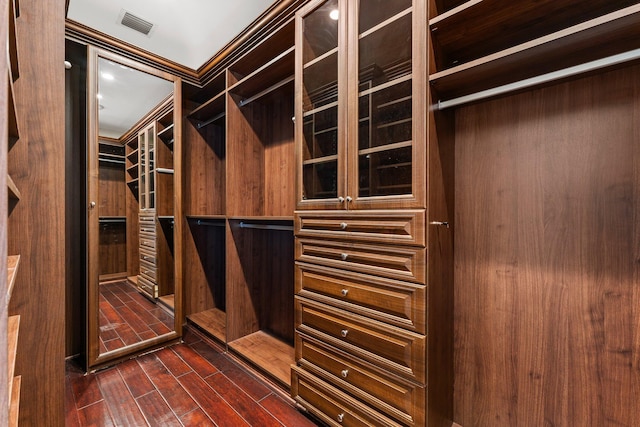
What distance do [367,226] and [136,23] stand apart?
271 centimetres

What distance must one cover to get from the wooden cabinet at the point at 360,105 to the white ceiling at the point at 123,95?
4.77 ft

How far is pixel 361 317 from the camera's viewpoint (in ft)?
4.57

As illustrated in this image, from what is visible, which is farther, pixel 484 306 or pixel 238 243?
pixel 238 243

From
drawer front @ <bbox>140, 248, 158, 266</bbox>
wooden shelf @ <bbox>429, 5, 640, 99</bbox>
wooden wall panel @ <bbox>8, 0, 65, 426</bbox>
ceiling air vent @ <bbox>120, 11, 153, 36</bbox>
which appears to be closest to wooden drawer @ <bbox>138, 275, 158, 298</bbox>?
drawer front @ <bbox>140, 248, 158, 266</bbox>

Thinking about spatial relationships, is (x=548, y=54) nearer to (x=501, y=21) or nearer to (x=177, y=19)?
(x=501, y=21)

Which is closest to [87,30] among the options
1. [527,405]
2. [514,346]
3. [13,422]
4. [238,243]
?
[238,243]

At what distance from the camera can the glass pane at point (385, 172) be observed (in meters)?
1.28

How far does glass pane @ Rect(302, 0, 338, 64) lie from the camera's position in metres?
1.53

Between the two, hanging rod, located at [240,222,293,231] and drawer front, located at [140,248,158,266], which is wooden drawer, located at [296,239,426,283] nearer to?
hanging rod, located at [240,222,293,231]

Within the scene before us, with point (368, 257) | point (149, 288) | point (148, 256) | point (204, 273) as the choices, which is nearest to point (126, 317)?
point (149, 288)

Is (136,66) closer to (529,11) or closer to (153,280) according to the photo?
(153,280)

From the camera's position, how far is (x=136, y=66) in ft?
7.45

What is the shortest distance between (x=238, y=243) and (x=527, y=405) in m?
2.04

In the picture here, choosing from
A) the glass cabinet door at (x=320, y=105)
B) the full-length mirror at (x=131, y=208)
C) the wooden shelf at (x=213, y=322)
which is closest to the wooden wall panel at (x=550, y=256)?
the glass cabinet door at (x=320, y=105)
